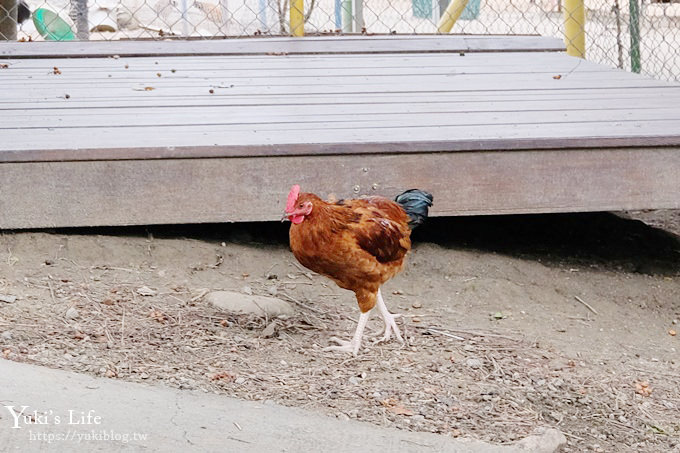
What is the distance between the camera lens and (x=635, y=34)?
7.49 metres

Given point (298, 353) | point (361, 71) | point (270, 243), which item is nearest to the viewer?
point (298, 353)

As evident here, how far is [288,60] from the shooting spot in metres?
5.77

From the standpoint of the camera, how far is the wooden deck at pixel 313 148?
12.6 ft

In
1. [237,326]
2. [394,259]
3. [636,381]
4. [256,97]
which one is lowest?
[636,381]

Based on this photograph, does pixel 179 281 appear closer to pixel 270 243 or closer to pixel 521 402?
pixel 270 243

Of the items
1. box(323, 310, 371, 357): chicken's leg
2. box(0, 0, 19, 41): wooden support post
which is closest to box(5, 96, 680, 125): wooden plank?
box(323, 310, 371, 357): chicken's leg

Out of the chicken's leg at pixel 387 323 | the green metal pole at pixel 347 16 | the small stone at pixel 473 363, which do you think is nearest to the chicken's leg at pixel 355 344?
the chicken's leg at pixel 387 323

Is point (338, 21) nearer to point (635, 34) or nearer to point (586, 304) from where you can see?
point (635, 34)

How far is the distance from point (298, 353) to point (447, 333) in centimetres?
67

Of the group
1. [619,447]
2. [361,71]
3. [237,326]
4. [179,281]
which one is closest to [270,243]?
[179,281]

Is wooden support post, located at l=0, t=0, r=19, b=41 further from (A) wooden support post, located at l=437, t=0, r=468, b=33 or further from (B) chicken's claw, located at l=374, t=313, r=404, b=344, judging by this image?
(B) chicken's claw, located at l=374, t=313, r=404, b=344

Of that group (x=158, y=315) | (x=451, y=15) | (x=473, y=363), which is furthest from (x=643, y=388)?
(x=451, y=15)

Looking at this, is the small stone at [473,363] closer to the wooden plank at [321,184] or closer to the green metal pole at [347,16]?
the wooden plank at [321,184]

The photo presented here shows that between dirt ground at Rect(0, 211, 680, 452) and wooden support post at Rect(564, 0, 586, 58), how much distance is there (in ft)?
8.43
